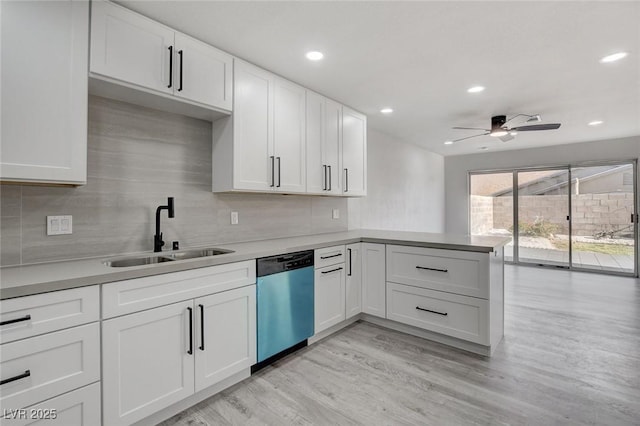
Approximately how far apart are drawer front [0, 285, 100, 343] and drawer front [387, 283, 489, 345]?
2.36m

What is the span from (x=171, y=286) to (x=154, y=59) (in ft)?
4.64

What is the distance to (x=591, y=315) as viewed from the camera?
136 inches

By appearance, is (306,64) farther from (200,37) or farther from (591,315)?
(591,315)

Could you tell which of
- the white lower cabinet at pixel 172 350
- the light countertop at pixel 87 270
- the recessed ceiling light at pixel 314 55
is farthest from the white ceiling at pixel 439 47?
the white lower cabinet at pixel 172 350

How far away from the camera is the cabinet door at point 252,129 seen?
245 centimetres

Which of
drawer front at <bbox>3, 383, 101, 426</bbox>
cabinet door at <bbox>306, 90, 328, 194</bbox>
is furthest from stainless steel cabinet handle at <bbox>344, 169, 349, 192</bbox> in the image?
drawer front at <bbox>3, 383, 101, 426</bbox>

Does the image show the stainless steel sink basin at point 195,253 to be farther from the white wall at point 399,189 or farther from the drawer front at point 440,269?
the white wall at point 399,189

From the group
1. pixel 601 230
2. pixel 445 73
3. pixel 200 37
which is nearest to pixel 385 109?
pixel 445 73

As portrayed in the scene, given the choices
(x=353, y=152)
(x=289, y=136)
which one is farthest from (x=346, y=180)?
(x=289, y=136)

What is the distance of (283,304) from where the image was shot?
7.85ft

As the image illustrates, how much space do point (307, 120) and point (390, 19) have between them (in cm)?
124

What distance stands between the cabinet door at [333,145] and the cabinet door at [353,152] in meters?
0.08

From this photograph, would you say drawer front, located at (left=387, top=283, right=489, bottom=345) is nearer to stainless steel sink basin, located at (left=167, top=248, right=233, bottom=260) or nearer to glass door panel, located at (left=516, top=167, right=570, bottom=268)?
stainless steel sink basin, located at (left=167, top=248, right=233, bottom=260)

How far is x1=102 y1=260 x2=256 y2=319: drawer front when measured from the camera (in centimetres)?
153
